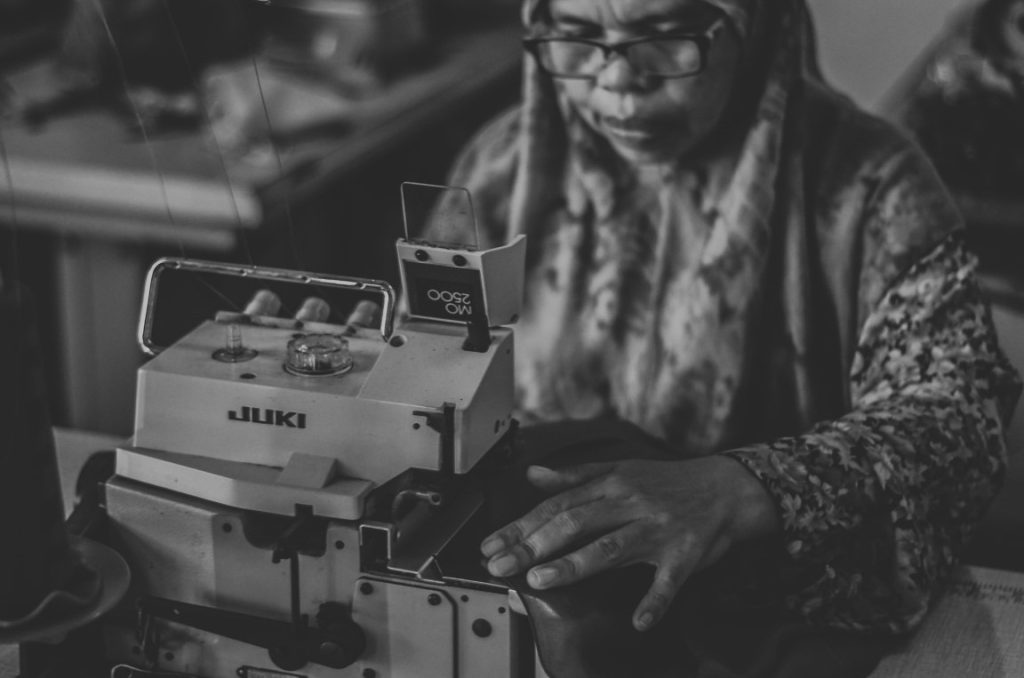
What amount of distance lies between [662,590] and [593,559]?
0.07 metres

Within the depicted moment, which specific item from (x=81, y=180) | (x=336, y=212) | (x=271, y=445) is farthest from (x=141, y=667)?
(x=336, y=212)

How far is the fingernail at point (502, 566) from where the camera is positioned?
1.11m

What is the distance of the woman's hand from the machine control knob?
0.20 m

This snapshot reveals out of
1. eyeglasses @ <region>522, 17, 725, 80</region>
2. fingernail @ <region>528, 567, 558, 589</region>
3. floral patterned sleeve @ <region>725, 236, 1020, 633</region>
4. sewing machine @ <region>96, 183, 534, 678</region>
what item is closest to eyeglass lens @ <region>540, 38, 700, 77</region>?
eyeglasses @ <region>522, 17, 725, 80</region>

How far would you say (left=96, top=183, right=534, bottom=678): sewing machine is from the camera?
114cm

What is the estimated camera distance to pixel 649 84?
160 cm

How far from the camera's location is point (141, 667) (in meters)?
1.23

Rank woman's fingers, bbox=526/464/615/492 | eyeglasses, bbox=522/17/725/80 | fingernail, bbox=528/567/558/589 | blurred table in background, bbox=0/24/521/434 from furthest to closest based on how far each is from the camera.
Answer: blurred table in background, bbox=0/24/521/434 → eyeglasses, bbox=522/17/725/80 → woman's fingers, bbox=526/464/615/492 → fingernail, bbox=528/567/558/589

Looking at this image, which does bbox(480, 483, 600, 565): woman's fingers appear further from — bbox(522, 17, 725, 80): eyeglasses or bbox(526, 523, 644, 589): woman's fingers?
bbox(522, 17, 725, 80): eyeglasses

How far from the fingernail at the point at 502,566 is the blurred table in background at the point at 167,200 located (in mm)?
1346

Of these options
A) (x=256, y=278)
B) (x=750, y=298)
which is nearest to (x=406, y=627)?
(x=256, y=278)

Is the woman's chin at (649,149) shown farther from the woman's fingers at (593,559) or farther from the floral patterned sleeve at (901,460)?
the woman's fingers at (593,559)

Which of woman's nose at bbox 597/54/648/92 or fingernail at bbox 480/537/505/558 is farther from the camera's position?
woman's nose at bbox 597/54/648/92

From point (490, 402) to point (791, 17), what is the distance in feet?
2.43
